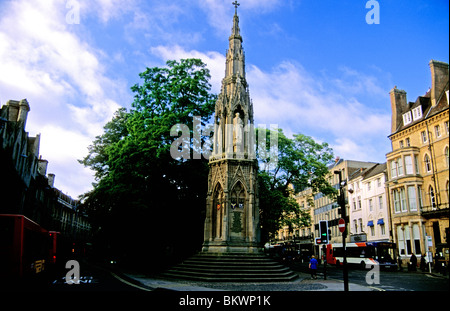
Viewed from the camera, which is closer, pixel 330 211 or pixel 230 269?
pixel 230 269

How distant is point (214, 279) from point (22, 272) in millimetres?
8421

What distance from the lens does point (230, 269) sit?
17219 millimetres

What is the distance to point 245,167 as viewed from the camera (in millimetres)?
20359

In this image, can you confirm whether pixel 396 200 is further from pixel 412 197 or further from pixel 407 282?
pixel 407 282

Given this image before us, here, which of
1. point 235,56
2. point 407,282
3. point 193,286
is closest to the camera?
point 193,286

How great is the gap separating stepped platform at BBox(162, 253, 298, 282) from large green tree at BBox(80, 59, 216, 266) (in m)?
5.02

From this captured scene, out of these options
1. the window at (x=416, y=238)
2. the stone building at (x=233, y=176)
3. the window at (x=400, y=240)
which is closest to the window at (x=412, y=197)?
the window at (x=416, y=238)

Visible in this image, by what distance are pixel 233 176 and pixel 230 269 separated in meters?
5.50

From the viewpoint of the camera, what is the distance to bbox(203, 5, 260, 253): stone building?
19.2 meters

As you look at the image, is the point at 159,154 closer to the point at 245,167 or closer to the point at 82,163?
the point at 245,167

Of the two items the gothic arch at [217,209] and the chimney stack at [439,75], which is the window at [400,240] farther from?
the chimney stack at [439,75]

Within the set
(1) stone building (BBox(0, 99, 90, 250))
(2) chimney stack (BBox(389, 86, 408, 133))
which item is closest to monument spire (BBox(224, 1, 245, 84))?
(1) stone building (BBox(0, 99, 90, 250))

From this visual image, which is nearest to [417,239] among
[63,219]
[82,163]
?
[82,163]

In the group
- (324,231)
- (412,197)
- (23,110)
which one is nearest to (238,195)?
(324,231)
